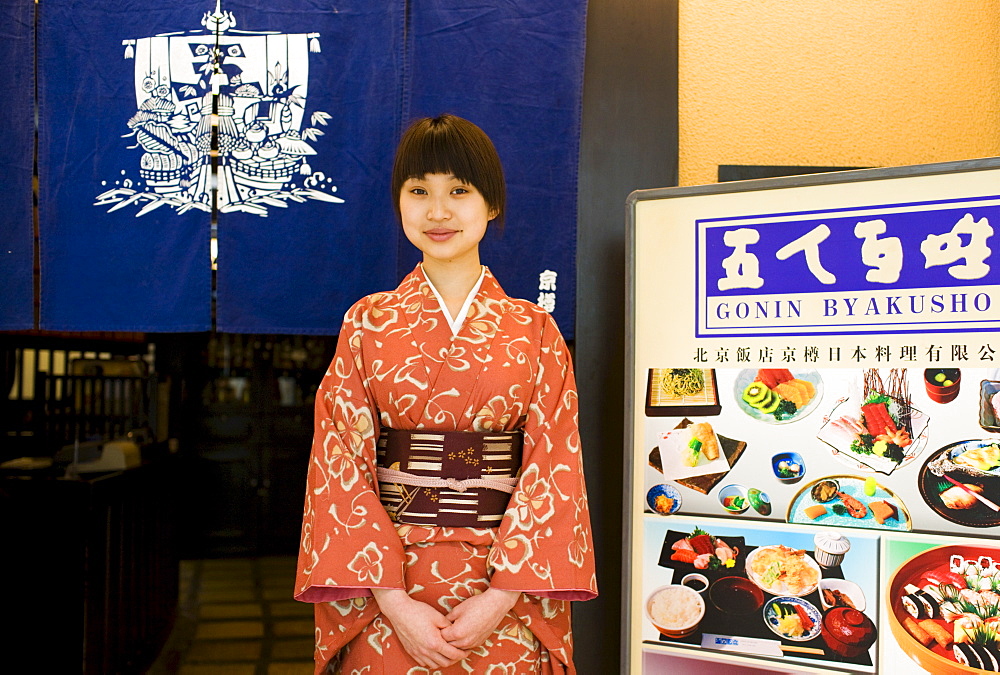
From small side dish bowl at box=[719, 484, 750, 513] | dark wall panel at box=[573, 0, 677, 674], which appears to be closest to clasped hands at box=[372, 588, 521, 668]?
small side dish bowl at box=[719, 484, 750, 513]

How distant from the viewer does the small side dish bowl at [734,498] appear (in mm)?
2266

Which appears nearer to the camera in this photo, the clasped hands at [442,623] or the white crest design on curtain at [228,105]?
the clasped hands at [442,623]

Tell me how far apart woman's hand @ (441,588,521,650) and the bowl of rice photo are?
67 centimetres

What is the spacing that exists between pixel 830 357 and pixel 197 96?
7.66ft

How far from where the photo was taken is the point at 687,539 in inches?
90.4

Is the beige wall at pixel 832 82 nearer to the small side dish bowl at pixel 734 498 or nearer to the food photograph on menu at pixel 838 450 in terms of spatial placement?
the food photograph on menu at pixel 838 450

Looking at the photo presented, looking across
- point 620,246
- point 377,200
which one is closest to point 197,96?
point 377,200

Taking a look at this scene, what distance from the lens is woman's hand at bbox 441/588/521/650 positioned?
5.80 ft

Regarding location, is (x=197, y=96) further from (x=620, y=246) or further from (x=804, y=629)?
(x=804, y=629)

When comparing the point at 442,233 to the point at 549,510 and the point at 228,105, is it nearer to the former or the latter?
the point at 549,510

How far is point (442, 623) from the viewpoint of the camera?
1.79 meters

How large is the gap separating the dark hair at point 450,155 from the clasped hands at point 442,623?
0.99 metres

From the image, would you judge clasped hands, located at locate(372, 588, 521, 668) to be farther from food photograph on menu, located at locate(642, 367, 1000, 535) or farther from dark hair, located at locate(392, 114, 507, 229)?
dark hair, located at locate(392, 114, 507, 229)

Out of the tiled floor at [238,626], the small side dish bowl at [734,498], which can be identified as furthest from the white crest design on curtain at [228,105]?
the tiled floor at [238,626]
